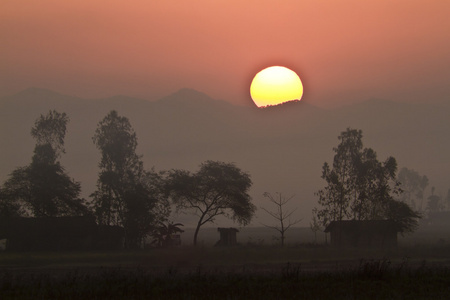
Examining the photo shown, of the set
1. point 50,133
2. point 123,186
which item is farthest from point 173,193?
point 50,133

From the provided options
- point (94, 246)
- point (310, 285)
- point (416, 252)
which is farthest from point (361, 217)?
point (310, 285)

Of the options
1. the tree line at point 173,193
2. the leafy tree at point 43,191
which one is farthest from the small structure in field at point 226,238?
the leafy tree at point 43,191

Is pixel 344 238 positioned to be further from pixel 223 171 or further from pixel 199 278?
pixel 199 278

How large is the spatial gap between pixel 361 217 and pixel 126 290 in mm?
54446

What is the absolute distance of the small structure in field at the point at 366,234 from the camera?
234ft

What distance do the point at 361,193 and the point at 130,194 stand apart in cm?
3086

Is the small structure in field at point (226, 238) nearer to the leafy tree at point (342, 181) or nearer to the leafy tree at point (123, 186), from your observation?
the leafy tree at point (123, 186)

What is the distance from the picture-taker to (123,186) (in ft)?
264

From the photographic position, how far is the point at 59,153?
87.8 metres

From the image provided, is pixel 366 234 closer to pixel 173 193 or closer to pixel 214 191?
pixel 214 191

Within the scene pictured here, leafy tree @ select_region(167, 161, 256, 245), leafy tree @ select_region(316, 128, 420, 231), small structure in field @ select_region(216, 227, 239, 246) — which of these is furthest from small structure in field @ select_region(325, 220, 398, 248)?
small structure in field @ select_region(216, 227, 239, 246)

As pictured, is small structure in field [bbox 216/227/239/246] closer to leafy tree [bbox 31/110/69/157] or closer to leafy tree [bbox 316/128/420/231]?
leafy tree [bbox 316/128/420/231]

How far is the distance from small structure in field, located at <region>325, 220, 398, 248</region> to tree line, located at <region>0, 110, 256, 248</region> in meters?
13.2

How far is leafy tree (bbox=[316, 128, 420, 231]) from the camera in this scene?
75.7 m
